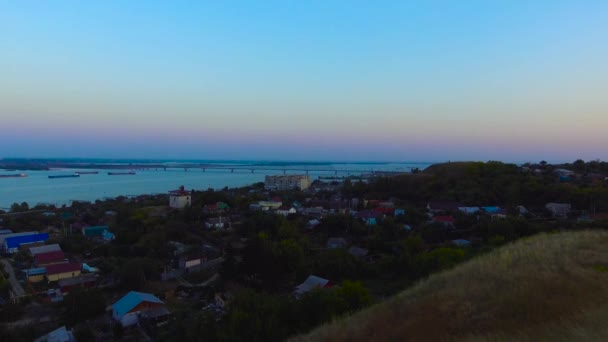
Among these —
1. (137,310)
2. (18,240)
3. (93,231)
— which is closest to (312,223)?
(137,310)

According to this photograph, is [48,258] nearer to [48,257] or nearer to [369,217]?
[48,257]

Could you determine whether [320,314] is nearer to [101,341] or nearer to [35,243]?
[101,341]

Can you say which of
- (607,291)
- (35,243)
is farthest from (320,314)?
(35,243)

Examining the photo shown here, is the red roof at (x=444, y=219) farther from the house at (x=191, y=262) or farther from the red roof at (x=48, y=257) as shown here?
the red roof at (x=48, y=257)

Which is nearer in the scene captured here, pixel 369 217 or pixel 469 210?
pixel 369 217

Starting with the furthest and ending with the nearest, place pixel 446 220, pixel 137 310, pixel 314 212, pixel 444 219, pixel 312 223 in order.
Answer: pixel 314 212 < pixel 312 223 < pixel 444 219 < pixel 446 220 < pixel 137 310

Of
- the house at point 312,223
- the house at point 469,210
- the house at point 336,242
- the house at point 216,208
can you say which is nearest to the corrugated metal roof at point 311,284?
the house at point 336,242
